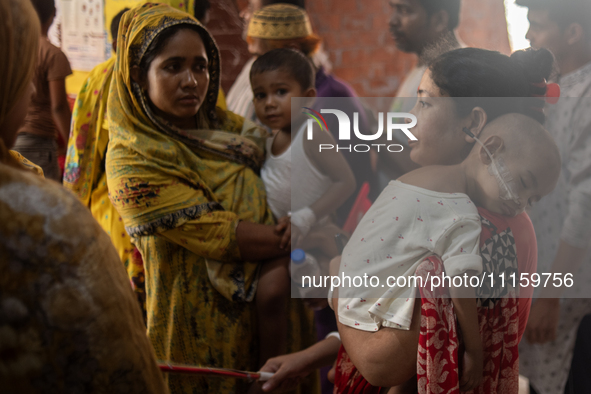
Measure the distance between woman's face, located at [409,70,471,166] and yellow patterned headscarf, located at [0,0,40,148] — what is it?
73 centimetres

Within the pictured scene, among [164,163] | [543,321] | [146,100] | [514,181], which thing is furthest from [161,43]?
[543,321]

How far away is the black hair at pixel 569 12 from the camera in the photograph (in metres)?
1.02

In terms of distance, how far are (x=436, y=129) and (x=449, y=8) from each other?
586 mm

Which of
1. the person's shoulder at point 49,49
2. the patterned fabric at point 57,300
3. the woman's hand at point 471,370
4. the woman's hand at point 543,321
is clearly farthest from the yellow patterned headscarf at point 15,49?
the person's shoulder at point 49,49

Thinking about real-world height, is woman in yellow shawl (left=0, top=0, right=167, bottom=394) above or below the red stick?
above

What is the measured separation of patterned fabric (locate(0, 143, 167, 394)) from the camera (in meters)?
0.67

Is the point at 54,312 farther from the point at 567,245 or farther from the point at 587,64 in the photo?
the point at 587,64

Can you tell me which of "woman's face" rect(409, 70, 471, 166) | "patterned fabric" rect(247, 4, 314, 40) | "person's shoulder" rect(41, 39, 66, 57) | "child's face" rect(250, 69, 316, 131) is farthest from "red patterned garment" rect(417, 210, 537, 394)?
"person's shoulder" rect(41, 39, 66, 57)

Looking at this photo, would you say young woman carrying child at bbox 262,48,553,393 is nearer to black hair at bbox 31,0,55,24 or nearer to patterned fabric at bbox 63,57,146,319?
patterned fabric at bbox 63,57,146,319

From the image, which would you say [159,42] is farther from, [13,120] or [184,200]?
[13,120]

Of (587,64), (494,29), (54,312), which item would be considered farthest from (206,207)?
(587,64)

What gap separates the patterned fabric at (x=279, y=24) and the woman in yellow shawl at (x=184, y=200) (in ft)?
2.34

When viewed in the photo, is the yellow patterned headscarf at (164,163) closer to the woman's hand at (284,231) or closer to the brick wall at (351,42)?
the woman's hand at (284,231)

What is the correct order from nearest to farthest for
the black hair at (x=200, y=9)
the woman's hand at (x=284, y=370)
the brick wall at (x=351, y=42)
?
the woman's hand at (x=284, y=370)
the black hair at (x=200, y=9)
the brick wall at (x=351, y=42)
